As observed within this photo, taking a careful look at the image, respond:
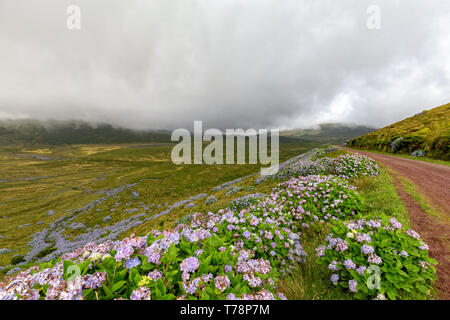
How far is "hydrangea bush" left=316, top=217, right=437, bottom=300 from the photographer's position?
9.60 feet

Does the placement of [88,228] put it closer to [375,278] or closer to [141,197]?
[141,197]

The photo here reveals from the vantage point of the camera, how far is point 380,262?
312 cm

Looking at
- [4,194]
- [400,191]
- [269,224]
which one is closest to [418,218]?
[400,191]

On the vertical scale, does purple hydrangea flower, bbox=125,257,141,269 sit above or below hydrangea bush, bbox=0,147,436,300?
above

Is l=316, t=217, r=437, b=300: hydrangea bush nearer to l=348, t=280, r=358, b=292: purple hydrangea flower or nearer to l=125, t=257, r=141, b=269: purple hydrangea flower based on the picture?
l=348, t=280, r=358, b=292: purple hydrangea flower

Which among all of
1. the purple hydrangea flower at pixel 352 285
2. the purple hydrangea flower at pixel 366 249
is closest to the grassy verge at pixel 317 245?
the purple hydrangea flower at pixel 352 285

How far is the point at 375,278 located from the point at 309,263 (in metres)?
1.42

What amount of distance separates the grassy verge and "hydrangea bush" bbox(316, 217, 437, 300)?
0.28 meters

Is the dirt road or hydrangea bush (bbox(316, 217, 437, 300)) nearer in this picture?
hydrangea bush (bbox(316, 217, 437, 300))

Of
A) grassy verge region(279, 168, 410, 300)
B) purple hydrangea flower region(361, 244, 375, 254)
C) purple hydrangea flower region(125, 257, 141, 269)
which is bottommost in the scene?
grassy verge region(279, 168, 410, 300)

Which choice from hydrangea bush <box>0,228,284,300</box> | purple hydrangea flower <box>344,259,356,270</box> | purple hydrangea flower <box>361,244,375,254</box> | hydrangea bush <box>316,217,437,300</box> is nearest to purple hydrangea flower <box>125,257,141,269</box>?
hydrangea bush <box>0,228,284,300</box>

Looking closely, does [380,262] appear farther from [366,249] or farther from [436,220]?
[436,220]

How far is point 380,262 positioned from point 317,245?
199 cm

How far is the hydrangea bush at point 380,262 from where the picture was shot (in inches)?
115
